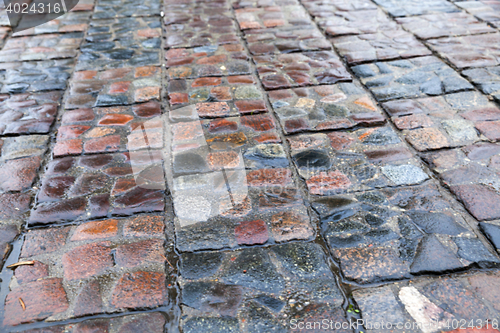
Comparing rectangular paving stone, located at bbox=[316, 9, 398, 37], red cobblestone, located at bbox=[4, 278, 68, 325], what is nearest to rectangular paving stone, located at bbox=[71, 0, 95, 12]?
rectangular paving stone, located at bbox=[316, 9, 398, 37]

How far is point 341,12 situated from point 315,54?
1.08m

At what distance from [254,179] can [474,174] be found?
3.95 ft

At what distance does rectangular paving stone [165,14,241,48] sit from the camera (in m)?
3.69

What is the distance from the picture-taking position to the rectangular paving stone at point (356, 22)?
376 cm

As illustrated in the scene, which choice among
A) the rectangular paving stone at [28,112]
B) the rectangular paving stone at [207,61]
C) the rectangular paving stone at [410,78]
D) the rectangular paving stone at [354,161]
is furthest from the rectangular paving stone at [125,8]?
the rectangular paving stone at [354,161]

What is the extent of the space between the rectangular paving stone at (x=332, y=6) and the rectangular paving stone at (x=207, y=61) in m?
1.14

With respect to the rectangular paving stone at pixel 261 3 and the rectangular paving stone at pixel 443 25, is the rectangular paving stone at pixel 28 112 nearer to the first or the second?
the rectangular paving stone at pixel 261 3

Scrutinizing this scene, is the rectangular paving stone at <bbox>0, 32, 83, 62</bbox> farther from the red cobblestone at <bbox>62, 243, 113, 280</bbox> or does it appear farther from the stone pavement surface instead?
the red cobblestone at <bbox>62, 243, 113, 280</bbox>

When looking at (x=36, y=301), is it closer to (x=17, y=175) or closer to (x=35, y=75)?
(x=17, y=175)

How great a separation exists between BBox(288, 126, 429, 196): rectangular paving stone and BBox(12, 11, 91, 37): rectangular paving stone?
2.90 m

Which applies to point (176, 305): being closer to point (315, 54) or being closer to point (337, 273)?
point (337, 273)

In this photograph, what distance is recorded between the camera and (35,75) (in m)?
3.25

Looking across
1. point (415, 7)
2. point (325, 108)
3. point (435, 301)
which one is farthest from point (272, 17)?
point (435, 301)

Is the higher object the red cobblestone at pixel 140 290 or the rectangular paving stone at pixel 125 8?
the rectangular paving stone at pixel 125 8
